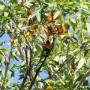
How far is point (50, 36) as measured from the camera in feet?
10.4

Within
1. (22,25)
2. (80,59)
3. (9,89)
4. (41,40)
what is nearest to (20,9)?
(22,25)

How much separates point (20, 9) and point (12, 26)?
0.69 ft

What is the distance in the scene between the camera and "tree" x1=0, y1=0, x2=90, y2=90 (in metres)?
3.07

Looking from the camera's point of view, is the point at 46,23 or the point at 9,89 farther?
the point at 9,89

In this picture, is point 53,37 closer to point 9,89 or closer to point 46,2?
point 46,2

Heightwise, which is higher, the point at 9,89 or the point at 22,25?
the point at 22,25

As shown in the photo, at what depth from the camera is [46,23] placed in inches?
130

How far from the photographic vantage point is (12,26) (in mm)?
3582

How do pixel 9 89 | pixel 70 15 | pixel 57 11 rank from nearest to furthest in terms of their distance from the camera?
pixel 57 11 < pixel 70 15 < pixel 9 89

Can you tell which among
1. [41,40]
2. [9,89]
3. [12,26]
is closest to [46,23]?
[41,40]

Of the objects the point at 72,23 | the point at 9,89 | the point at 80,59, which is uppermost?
the point at 72,23

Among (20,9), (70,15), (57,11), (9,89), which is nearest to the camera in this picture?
(57,11)

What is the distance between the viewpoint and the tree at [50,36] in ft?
10.1

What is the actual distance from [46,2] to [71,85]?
82cm
